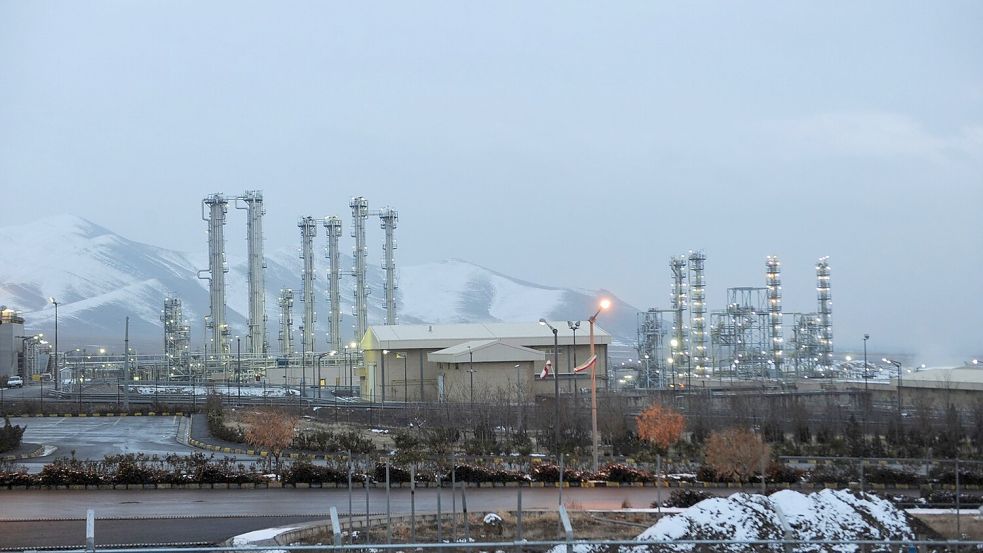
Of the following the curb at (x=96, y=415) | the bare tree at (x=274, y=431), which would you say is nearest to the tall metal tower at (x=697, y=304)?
the curb at (x=96, y=415)

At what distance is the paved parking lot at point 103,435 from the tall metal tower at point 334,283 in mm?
38390

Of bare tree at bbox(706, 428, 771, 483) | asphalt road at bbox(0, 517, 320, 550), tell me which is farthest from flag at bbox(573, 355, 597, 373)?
asphalt road at bbox(0, 517, 320, 550)

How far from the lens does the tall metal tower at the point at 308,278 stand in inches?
3629

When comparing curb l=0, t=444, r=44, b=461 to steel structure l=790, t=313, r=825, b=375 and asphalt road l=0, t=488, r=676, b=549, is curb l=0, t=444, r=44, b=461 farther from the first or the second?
steel structure l=790, t=313, r=825, b=375

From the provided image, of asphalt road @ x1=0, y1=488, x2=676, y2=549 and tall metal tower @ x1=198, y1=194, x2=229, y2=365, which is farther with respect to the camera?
tall metal tower @ x1=198, y1=194, x2=229, y2=365

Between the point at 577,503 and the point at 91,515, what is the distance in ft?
51.0

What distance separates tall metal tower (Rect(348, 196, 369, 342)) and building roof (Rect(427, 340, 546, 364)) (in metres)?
28.8

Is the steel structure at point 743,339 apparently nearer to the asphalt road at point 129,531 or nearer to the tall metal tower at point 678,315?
the tall metal tower at point 678,315

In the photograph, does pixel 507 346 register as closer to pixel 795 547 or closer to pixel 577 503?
pixel 577 503

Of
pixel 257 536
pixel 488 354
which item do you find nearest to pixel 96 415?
pixel 488 354

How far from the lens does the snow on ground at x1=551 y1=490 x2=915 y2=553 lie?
16.0m

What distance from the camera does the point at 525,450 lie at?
126ft

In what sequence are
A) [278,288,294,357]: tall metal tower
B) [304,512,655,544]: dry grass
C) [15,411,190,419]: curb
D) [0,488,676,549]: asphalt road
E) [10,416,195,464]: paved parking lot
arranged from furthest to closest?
[278,288,294,357]: tall metal tower < [15,411,190,419]: curb < [10,416,195,464]: paved parking lot < [0,488,676,549]: asphalt road < [304,512,655,544]: dry grass

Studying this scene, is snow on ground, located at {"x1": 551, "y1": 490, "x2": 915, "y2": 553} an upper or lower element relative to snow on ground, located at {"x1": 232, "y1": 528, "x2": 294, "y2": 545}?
upper
